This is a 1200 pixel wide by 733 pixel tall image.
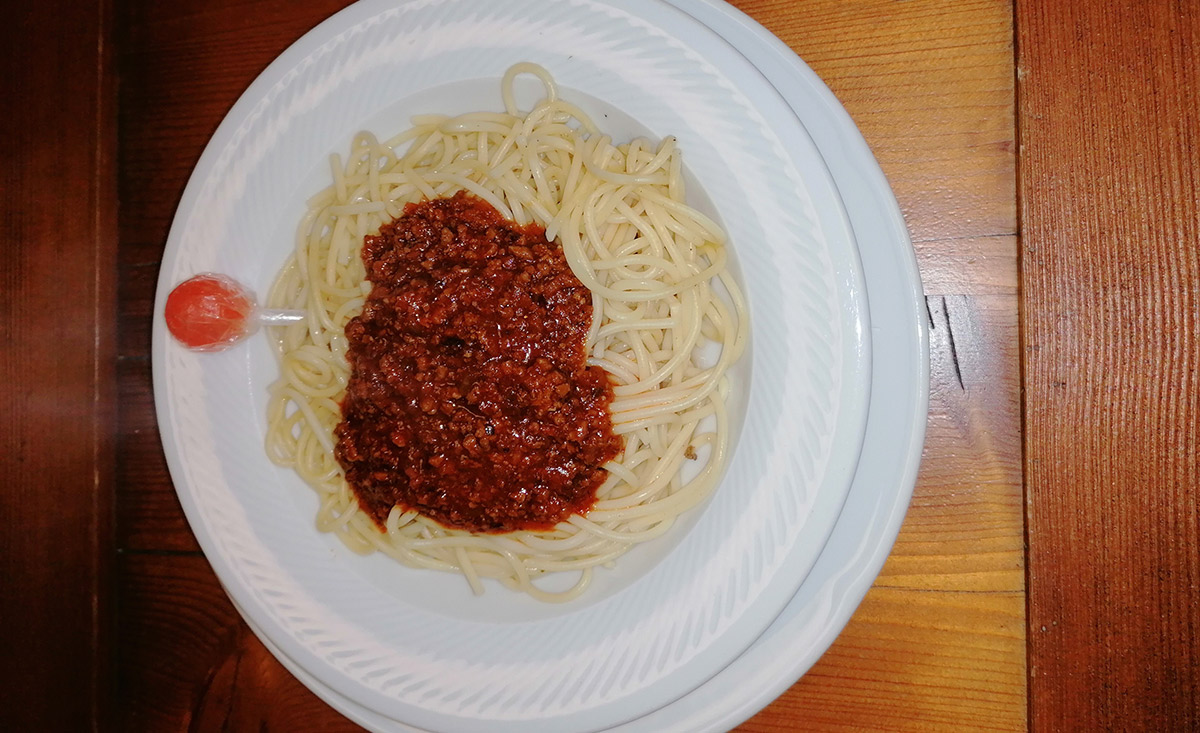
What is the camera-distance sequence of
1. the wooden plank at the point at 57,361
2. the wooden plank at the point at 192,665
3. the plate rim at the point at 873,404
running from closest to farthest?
1. the plate rim at the point at 873,404
2. the wooden plank at the point at 57,361
3. the wooden plank at the point at 192,665

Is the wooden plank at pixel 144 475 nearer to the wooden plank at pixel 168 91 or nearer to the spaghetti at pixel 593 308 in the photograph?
the wooden plank at pixel 168 91

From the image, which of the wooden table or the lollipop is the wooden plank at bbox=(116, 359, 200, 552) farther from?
the lollipop

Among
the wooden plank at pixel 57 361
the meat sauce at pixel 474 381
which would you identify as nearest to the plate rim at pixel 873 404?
the meat sauce at pixel 474 381

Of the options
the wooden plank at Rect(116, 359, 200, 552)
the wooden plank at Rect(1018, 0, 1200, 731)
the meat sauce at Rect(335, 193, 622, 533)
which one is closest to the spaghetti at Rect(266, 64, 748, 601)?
the meat sauce at Rect(335, 193, 622, 533)

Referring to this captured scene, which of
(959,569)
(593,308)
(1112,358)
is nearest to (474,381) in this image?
(593,308)

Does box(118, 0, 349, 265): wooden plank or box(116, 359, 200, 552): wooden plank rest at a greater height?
box(118, 0, 349, 265): wooden plank

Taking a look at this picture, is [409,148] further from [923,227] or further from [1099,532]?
[1099,532]

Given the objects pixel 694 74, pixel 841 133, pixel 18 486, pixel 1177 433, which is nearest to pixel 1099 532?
pixel 1177 433
